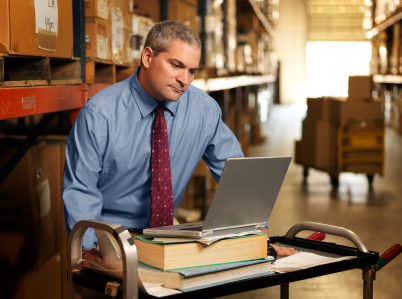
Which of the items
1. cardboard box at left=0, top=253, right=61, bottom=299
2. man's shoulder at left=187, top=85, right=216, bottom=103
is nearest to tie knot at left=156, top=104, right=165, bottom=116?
man's shoulder at left=187, top=85, right=216, bottom=103

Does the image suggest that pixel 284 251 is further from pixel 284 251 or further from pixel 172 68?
pixel 172 68

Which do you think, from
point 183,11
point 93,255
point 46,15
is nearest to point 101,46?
point 46,15

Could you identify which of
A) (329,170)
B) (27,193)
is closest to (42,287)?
(27,193)

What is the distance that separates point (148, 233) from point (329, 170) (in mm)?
6195

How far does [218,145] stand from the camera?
2221mm

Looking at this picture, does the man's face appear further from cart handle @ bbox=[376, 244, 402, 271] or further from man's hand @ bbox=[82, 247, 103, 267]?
cart handle @ bbox=[376, 244, 402, 271]

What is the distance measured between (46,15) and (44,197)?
3.89 ft

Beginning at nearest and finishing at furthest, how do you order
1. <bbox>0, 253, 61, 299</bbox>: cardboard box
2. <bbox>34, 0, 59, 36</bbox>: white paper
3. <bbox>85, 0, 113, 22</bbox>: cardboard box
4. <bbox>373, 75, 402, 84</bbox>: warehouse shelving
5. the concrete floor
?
<bbox>34, 0, 59, 36</bbox>: white paper, <bbox>0, 253, 61, 299</bbox>: cardboard box, <bbox>85, 0, 113, 22</bbox>: cardboard box, the concrete floor, <bbox>373, 75, 402, 84</bbox>: warehouse shelving

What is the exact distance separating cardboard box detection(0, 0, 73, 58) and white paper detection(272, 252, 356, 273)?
1.29 m

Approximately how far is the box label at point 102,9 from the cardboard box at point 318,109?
5.13 m

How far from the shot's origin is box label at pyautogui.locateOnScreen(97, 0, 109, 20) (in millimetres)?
2861

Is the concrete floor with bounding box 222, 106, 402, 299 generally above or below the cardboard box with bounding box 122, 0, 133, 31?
below

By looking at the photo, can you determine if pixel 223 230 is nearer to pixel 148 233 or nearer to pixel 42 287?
pixel 148 233

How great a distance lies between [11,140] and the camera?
9.94ft
